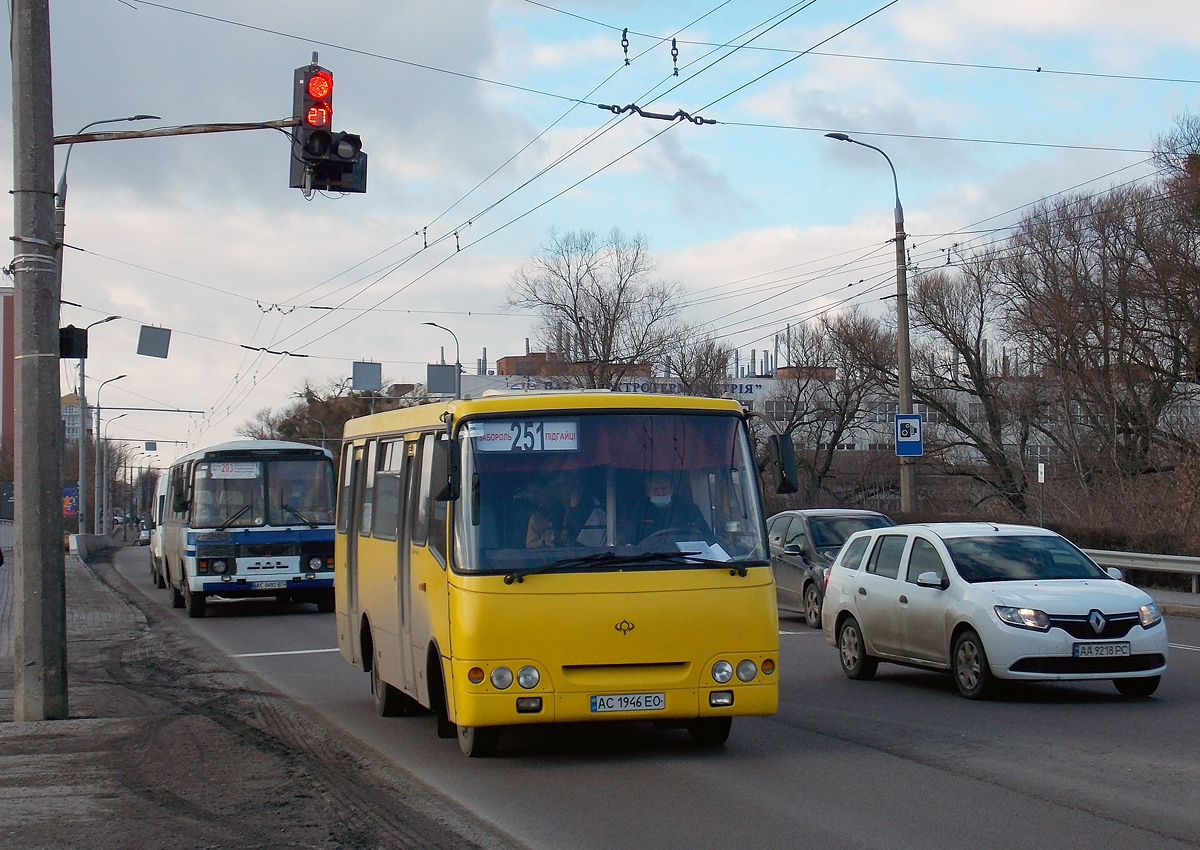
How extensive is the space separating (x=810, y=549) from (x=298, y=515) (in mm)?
8926

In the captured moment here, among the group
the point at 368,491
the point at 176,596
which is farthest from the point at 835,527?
the point at 176,596

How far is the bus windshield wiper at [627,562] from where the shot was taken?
8.23 meters

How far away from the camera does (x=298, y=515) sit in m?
22.9

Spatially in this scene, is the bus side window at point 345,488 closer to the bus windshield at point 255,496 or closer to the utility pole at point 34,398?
the utility pole at point 34,398

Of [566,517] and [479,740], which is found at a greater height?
[566,517]

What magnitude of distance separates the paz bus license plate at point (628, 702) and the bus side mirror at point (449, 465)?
→ 1.54 meters

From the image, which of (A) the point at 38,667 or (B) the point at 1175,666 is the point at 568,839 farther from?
(B) the point at 1175,666

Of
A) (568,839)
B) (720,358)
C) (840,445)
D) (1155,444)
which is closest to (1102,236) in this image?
(1155,444)

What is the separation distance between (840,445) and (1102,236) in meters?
31.2

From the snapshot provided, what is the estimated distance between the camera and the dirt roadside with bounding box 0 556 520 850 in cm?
668

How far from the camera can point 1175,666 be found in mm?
13656

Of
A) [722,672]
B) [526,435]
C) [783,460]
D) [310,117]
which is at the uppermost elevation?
[310,117]

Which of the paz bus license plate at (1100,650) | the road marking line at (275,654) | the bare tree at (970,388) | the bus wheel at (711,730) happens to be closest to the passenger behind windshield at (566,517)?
the bus wheel at (711,730)

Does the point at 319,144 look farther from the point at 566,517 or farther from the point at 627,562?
the point at 627,562
